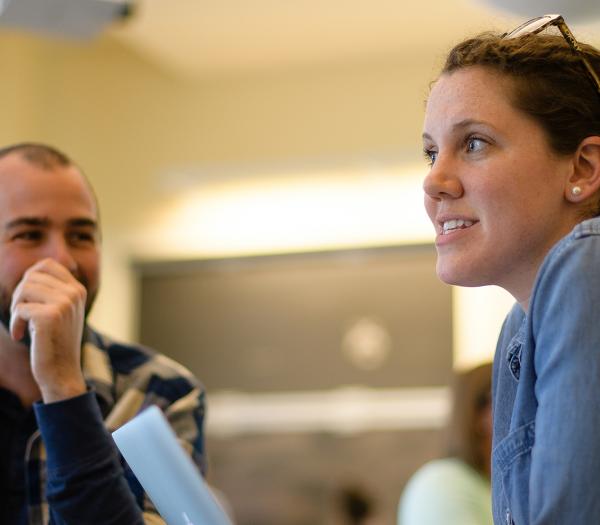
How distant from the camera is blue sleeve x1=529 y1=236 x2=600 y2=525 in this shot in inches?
36.8

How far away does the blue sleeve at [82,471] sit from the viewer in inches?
57.7

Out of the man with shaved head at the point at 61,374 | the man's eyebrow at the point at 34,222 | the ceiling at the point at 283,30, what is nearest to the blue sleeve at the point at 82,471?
the man with shaved head at the point at 61,374

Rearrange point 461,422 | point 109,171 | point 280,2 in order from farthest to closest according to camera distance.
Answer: point 109,171
point 280,2
point 461,422

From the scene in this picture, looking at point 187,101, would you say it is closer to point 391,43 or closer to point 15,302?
point 391,43

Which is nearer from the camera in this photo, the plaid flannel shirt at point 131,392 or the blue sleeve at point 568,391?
the blue sleeve at point 568,391

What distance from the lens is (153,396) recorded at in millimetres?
→ 1805

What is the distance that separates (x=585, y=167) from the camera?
119cm

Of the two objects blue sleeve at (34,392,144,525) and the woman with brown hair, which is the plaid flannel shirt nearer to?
blue sleeve at (34,392,144,525)

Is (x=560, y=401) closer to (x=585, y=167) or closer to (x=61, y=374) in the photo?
(x=585, y=167)

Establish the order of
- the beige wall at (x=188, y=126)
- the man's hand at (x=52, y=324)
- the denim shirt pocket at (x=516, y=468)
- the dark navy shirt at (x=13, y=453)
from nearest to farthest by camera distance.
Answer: the denim shirt pocket at (x=516, y=468) < the man's hand at (x=52, y=324) < the dark navy shirt at (x=13, y=453) < the beige wall at (x=188, y=126)

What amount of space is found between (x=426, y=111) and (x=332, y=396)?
12.7 ft

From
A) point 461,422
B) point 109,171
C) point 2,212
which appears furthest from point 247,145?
point 2,212

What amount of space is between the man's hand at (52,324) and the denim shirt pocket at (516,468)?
2.32 feet

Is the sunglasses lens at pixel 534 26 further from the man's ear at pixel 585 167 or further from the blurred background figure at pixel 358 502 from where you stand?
the blurred background figure at pixel 358 502
